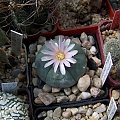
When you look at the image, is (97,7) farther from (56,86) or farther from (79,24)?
(56,86)

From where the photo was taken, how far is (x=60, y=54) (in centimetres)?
185

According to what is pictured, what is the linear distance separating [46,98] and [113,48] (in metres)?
0.41

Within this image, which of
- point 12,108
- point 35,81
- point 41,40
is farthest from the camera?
point 41,40

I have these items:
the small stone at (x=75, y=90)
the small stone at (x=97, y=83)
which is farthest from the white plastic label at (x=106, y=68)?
the small stone at (x=75, y=90)

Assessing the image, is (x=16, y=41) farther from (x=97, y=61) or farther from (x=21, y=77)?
(x=97, y=61)

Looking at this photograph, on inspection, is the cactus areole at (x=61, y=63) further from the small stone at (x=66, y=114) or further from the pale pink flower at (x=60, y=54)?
the small stone at (x=66, y=114)

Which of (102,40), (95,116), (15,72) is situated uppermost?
(102,40)

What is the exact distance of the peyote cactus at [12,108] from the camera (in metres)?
1.64

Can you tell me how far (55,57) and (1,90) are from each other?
30cm

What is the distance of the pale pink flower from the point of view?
1818 millimetres

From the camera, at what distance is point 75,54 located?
1851 mm

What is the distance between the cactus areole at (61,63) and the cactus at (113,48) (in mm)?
121

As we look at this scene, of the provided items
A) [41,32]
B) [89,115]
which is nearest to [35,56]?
[41,32]

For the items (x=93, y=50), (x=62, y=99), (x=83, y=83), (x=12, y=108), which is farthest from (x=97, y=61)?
(x=12, y=108)
